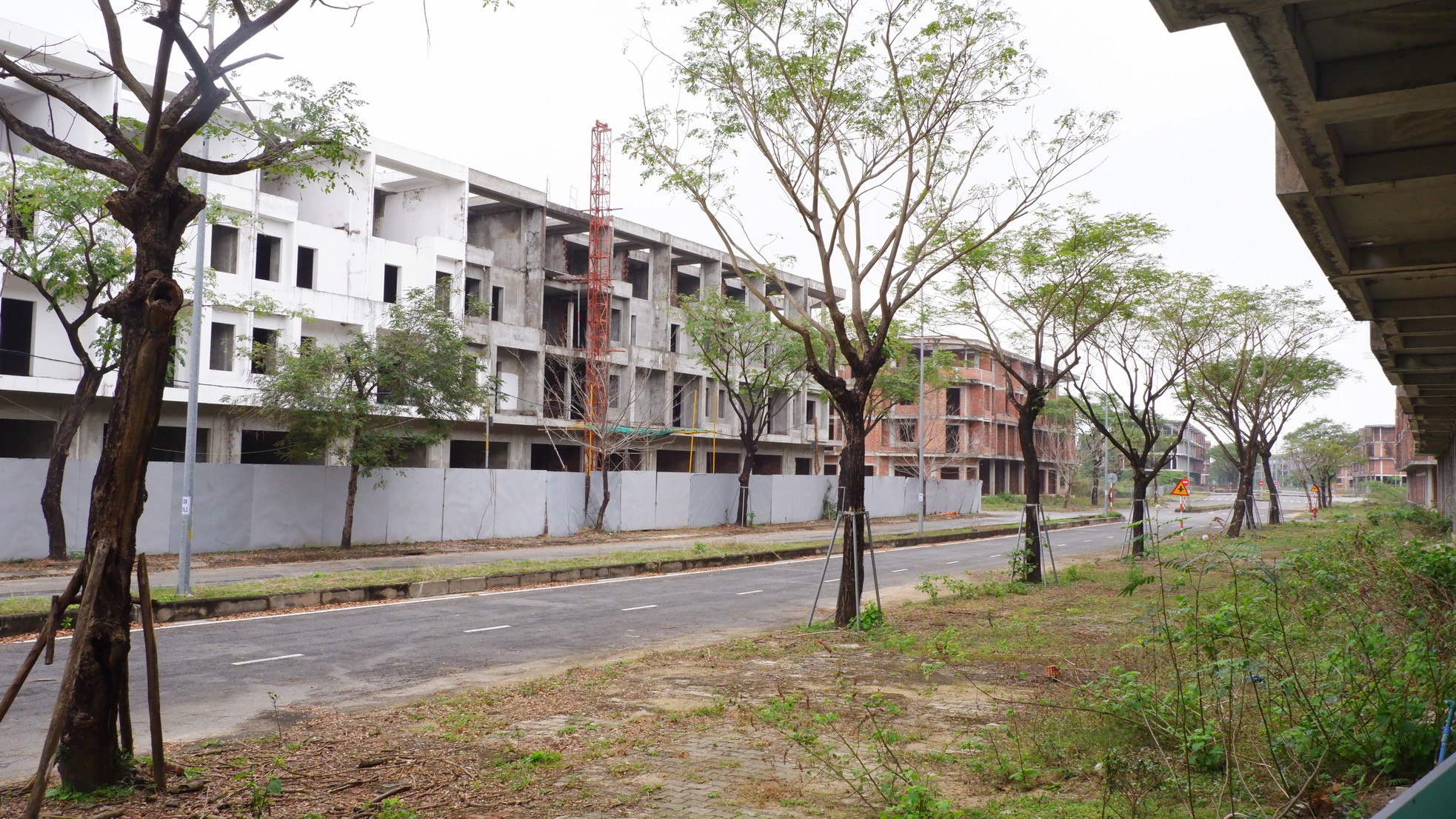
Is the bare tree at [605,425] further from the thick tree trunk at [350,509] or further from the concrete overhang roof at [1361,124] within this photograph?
the concrete overhang roof at [1361,124]

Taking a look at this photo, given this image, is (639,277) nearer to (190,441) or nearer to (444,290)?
(444,290)

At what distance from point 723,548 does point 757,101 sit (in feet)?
54.6

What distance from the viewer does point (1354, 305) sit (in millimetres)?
10492

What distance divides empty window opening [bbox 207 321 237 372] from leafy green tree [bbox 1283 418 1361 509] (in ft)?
218

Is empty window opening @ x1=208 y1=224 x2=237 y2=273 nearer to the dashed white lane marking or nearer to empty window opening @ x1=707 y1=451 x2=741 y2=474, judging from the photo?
the dashed white lane marking

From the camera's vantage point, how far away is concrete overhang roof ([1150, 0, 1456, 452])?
4598mm

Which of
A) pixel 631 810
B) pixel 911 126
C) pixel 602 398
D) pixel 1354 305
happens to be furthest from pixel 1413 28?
pixel 602 398

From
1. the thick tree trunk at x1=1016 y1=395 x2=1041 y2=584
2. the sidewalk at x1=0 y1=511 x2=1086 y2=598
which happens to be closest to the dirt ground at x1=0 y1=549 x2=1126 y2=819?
the thick tree trunk at x1=1016 y1=395 x2=1041 y2=584

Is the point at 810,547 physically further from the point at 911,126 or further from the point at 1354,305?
the point at 1354,305

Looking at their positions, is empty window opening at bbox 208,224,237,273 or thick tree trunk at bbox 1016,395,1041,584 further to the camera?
empty window opening at bbox 208,224,237,273

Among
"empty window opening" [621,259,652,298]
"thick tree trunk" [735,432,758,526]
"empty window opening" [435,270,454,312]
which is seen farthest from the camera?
"empty window opening" [621,259,652,298]

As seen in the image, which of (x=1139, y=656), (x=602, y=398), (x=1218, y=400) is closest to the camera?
(x=1139, y=656)

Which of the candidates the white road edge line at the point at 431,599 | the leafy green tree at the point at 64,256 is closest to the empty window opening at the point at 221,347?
the leafy green tree at the point at 64,256

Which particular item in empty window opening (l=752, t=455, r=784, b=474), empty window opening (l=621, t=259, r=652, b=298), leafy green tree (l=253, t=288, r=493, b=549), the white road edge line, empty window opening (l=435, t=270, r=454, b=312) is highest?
empty window opening (l=621, t=259, r=652, b=298)
